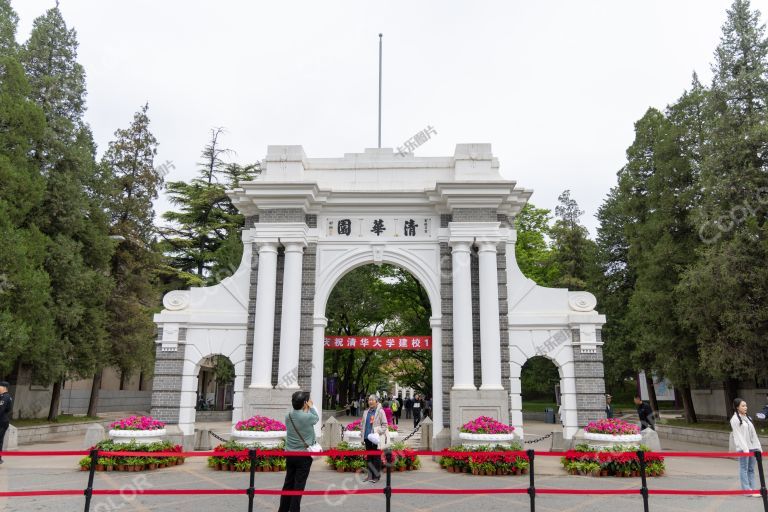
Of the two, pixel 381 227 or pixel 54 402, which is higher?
pixel 381 227

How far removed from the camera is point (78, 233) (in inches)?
795

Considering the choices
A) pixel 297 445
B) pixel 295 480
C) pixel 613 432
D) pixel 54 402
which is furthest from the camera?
pixel 54 402

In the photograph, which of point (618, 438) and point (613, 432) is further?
point (613, 432)

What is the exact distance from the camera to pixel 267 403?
13.1m

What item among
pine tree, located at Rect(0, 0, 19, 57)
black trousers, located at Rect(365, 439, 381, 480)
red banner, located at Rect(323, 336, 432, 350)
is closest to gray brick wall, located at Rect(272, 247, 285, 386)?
red banner, located at Rect(323, 336, 432, 350)

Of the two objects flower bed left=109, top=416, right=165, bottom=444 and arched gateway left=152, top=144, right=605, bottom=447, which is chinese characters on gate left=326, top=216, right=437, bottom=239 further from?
flower bed left=109, top=416, right=165, bottom=444

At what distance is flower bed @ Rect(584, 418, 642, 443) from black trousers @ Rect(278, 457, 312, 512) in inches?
298

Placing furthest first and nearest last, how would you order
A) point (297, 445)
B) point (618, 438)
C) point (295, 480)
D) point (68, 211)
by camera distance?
point (68, 211) < point (618, 438) < point (297, 445) < point (295, 480)

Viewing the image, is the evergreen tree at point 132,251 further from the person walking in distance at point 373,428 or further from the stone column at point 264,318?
the person walking in distance at point 373,428

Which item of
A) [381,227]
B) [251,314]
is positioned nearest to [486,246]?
[381,227]

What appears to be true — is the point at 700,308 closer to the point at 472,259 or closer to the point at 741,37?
the point at 472,259

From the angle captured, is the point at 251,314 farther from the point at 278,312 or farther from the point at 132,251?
the point at 132,251

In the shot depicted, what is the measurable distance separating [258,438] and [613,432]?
7465 mm

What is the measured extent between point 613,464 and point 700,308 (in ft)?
27.3
